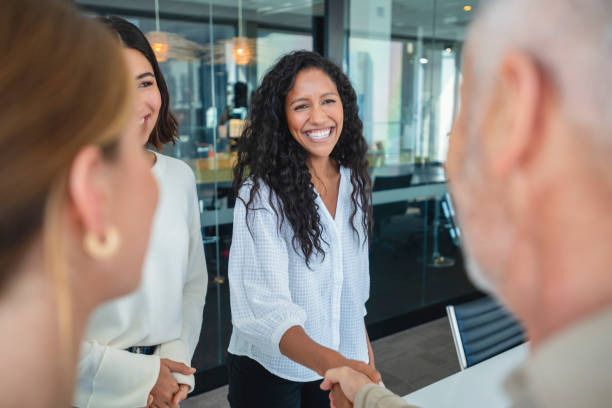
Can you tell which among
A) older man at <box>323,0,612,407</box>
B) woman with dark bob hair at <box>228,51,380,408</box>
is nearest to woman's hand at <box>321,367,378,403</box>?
woman with dark bob hair at <box>228,51,380,408</box>

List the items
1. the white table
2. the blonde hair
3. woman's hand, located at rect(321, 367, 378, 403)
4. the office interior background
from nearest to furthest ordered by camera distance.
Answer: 1. the blonde hair
2. woman's hand, located at rect(321, 367, 378, 403)
3. the white table
4. the office interior background

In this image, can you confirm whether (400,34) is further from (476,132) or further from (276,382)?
(476,132)

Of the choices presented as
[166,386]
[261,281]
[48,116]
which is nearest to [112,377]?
[166,386]

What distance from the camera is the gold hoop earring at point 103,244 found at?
1.62 feet

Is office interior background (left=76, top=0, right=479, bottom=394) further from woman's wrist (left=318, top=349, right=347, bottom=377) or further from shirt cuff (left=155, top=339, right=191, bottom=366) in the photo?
woman's wrist (left=318, top=349, right=347, bottom=377)

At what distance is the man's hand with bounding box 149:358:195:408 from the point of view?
1352 millimetres

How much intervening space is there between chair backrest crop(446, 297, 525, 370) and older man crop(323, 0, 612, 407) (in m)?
1.49

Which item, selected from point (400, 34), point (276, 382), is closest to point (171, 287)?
point (276, 382)

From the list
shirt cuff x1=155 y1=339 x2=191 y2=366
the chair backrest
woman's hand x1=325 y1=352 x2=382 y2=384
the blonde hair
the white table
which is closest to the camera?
the blonde hair

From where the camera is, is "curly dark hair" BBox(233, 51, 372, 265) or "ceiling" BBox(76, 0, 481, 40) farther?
"ceiling" BBox(76, 0, 481, 40)

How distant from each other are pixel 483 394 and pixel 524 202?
1331mm

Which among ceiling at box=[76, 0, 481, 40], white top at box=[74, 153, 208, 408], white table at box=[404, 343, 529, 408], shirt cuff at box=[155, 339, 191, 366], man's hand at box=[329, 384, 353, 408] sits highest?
ceiling at box=[76, 0, 481, 40]

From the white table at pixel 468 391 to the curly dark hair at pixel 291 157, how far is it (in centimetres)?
54

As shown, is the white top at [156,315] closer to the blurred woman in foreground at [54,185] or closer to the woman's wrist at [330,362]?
the woman's wrist at [330,362]
